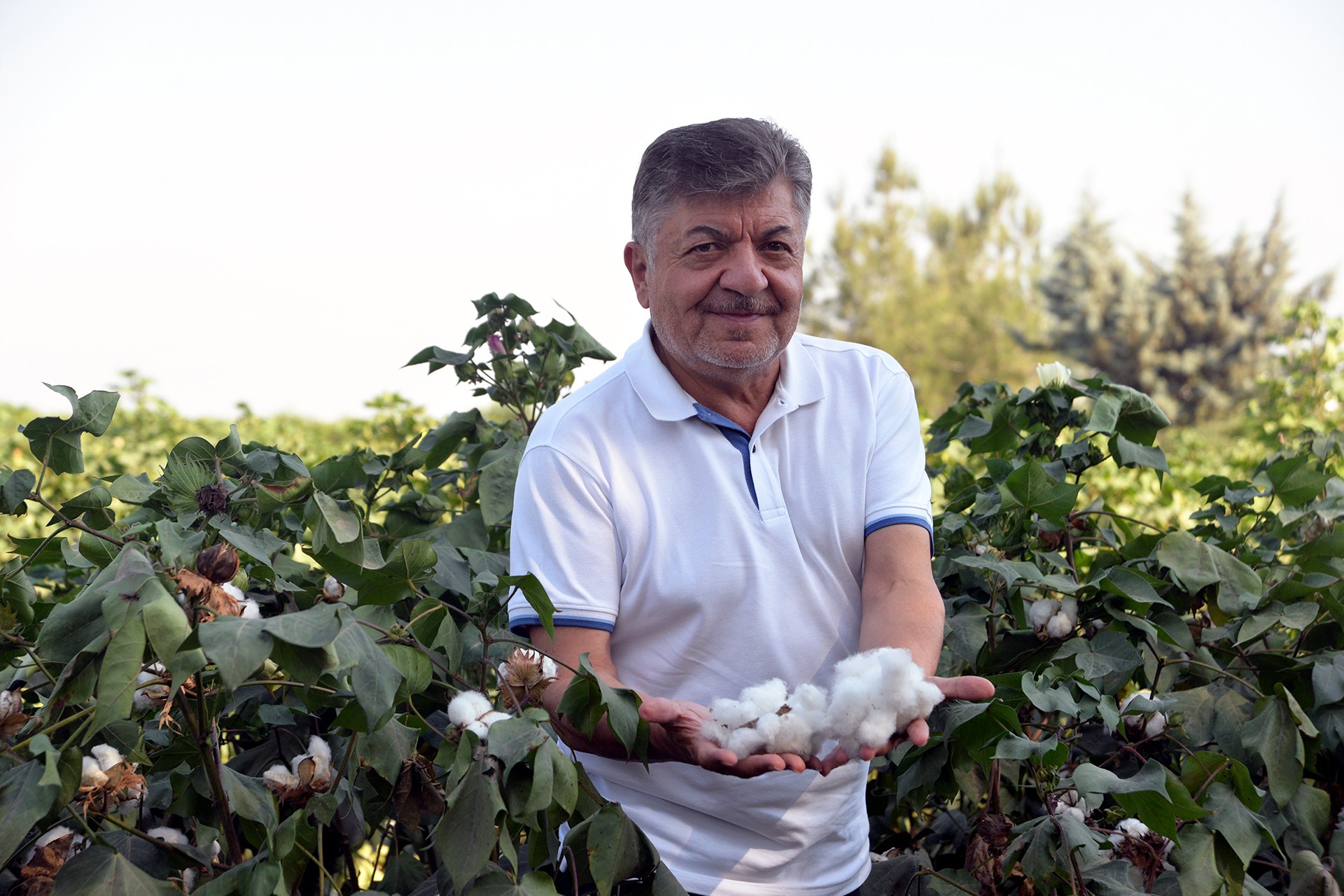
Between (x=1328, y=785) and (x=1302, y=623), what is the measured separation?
1.09 feet

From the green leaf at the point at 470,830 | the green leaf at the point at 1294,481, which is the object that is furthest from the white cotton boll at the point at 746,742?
the green leaf at the point at 1294,481

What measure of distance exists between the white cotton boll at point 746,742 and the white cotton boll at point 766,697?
38 millimetres

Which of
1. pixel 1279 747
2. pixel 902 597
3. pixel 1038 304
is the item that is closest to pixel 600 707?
pixel 902 597

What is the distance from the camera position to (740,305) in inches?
71.9

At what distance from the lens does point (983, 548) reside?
2012mm

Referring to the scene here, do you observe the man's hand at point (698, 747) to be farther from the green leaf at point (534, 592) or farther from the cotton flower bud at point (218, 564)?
the cotton flower bud at point (218, 564)

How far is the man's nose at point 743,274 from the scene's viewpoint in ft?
5.95

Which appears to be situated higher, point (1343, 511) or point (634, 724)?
point (634, 724)

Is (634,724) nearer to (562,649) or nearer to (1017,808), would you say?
(562,649)

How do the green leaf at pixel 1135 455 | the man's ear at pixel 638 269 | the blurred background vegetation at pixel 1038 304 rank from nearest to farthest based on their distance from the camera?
the man's ear at pixel 638 269 < the green leaf at pixel 1135 455 < the blurred background vegetation at pixel 1038 304

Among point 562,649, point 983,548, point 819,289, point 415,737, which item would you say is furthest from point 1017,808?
point 819,289

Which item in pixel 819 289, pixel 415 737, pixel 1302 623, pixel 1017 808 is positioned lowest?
pixel 819 289

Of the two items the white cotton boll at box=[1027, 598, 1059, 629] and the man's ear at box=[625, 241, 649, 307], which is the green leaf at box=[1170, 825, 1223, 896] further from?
the man's ear at box=[625, 241, 649, 307]

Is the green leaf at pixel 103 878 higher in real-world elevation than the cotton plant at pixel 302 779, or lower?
higher
